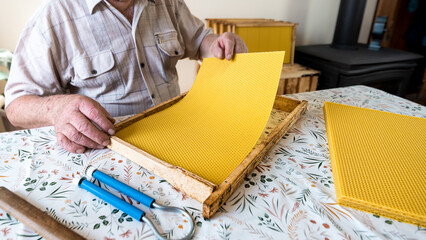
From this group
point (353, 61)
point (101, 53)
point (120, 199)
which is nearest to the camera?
point (120, 199)

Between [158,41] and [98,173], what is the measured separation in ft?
2.39

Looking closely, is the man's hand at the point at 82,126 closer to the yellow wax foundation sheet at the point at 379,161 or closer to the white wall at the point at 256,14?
the yellow wax foundation sheet at the point at 379,161

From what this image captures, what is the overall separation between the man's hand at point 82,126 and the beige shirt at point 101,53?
0.34 meters

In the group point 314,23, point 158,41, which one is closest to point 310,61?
point 314,23

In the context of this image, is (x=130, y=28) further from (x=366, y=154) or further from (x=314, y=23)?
(x=314, y=23)

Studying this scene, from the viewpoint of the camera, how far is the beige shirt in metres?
0.88

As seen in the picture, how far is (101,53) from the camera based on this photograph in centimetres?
98

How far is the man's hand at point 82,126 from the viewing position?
62cm

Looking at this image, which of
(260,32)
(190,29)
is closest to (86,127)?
(190,29)

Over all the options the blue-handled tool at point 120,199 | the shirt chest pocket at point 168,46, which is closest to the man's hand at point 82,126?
the blue-handled tool at point 120,199

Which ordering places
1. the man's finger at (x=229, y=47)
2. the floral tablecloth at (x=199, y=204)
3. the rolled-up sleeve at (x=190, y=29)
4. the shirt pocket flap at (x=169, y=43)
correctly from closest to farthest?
the floral tablecloth at (x=199, y=204) → the man's finger at (x=229, y=47) → the shirt pocket flap at (x=169, y=43) → the rolled-up sleeve at (x=190, y=29)

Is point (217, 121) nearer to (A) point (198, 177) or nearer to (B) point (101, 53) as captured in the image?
(A) point (198, 177)

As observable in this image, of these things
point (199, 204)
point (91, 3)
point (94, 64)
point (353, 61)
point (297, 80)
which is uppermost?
point (91, 3)

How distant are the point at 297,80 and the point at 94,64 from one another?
4.92ft
